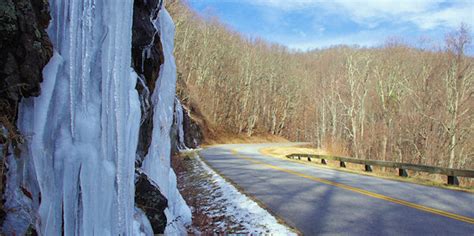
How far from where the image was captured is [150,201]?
16.5ft

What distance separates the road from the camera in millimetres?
6020

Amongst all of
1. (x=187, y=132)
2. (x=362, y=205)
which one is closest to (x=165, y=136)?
(x=362, y=205)

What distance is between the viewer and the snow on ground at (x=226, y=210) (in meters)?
6.40

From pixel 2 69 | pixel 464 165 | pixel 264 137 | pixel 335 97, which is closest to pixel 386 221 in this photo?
pixel 2 69

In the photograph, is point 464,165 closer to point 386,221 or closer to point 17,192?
point 386,221

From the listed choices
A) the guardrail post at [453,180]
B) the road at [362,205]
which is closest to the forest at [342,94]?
the guardrail post at [453,180]

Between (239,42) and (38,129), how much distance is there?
199 ft

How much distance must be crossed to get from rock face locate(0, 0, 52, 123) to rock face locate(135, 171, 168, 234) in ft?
7.47

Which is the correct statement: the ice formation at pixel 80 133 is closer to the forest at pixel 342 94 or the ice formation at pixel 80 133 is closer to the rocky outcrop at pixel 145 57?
the rocky outcrop at pixel 145 57

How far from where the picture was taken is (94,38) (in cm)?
360

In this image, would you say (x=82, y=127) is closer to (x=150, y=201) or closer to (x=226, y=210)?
(x=150, y=201)

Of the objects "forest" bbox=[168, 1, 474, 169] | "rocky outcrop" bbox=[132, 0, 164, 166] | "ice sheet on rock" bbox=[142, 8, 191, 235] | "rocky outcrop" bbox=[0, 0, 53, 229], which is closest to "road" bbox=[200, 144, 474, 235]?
"ice sheet on rock" bbox=[142, 8, 191, 235]

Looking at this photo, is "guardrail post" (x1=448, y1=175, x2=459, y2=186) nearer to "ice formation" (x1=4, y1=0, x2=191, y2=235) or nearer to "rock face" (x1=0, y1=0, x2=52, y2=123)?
"ice formation" (x1=4, y1=0, x2=191, y2=235)

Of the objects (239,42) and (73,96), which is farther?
(239,42)
